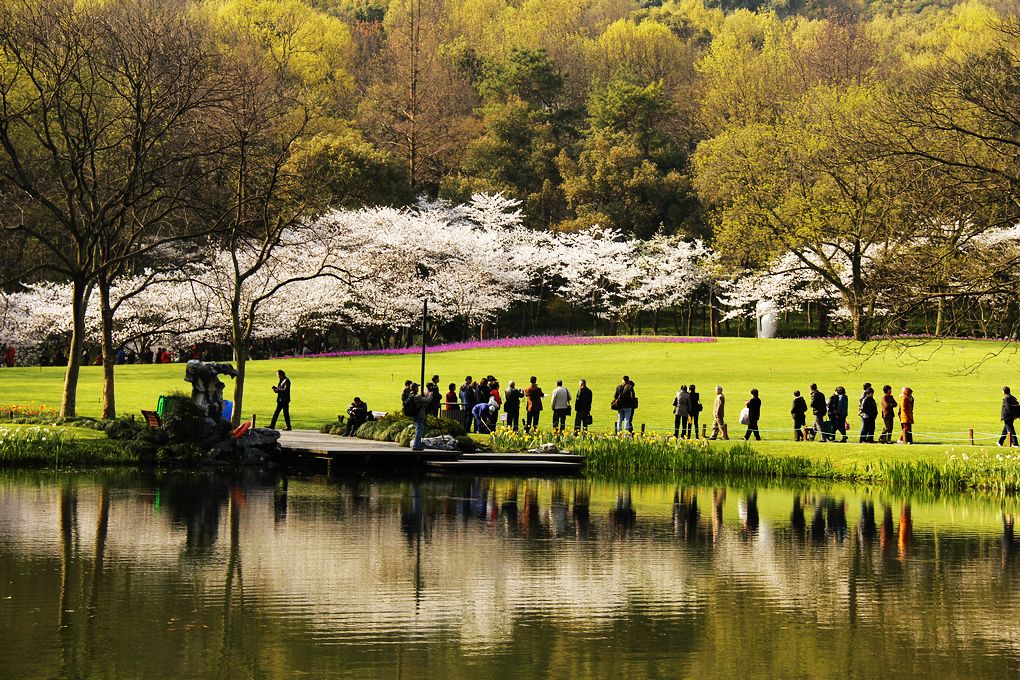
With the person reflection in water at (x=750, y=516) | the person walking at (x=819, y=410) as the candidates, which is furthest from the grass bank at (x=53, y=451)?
the person walking at (x=819, y=410)

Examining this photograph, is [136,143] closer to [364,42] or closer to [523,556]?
[523,556]

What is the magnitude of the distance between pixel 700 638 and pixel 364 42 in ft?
410

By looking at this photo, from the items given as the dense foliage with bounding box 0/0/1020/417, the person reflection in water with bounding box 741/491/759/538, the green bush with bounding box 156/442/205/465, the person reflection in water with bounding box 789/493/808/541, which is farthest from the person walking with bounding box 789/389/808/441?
the green bush with bounding box 156/442/205/465

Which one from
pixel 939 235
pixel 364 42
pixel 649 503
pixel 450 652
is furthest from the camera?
pixel 364 42

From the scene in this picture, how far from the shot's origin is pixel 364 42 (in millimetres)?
132750

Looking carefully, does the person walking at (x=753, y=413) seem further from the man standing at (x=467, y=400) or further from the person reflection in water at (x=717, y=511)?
the man standing at (x=467, y=400)

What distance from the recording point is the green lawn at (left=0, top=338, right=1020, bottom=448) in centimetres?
4322

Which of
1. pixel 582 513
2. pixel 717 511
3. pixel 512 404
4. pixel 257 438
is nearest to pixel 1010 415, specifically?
pixel 512 404

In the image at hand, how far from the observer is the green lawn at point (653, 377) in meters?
43.2

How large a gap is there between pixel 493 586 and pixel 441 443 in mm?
15810

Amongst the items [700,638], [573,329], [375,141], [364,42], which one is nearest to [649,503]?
[700,638]

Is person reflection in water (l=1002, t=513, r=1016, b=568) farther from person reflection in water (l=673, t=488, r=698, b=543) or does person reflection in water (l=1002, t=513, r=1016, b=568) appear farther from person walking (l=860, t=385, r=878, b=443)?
person walking (l=860, t=385, r=878, b=443)

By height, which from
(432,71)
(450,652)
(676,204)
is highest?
(432,71)

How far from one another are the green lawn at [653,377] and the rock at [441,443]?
34.0 ft
